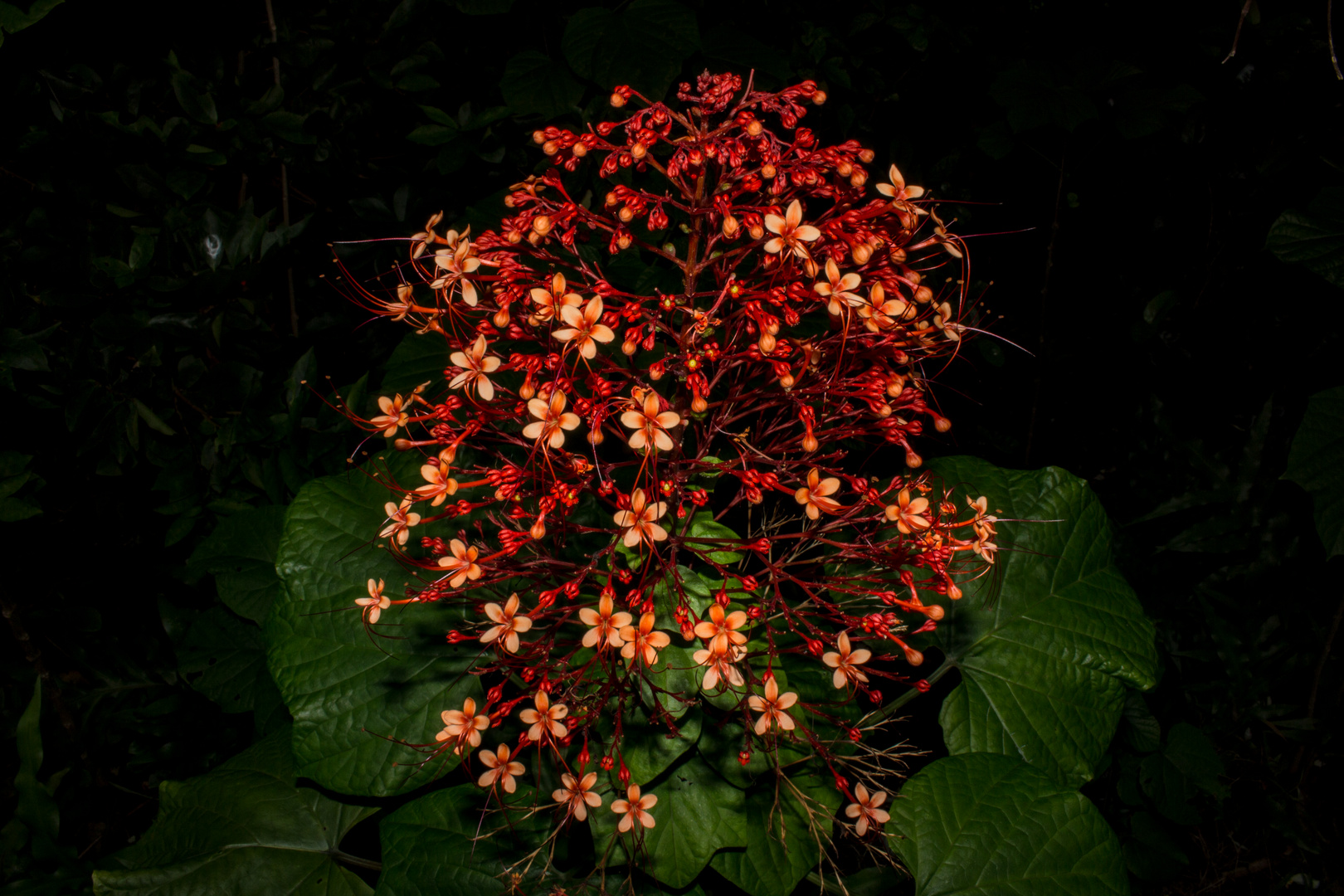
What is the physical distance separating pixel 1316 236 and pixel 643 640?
1.72 metres

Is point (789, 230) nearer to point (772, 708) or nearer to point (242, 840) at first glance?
point (772, 708)

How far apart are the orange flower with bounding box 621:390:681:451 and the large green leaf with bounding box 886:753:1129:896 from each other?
28.4 inches

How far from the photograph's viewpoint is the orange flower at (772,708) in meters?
0.85

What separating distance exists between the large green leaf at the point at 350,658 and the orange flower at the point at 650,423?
0.61 meters

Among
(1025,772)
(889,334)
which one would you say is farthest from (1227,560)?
(889,334)

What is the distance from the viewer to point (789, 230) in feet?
2.70

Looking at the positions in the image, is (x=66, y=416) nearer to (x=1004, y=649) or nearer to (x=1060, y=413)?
(x=1004, y=649)

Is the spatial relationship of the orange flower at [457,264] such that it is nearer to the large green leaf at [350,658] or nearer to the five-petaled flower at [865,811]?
the large green leaf at [350,658]

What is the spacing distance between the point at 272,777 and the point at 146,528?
1112 mm

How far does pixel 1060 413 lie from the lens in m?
2.47

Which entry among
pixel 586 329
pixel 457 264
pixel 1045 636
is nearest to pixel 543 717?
pixel 586 329

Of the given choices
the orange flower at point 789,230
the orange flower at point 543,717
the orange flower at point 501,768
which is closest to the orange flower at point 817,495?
the orange flower at point 789,230

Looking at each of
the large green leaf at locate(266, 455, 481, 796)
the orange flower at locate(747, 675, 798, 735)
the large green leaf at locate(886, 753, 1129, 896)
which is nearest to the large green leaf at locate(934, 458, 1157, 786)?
the large green leaf at locate(886, 753, 1129, 896)

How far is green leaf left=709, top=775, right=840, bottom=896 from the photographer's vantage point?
3.48ft
